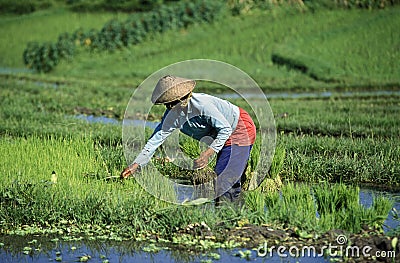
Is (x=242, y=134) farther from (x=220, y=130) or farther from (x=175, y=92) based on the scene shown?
(x=175, y=92)

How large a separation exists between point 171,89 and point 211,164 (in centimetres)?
166

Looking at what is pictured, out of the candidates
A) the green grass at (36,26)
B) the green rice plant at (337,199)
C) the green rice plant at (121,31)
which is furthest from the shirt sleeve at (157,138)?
the green grass at (36,26)

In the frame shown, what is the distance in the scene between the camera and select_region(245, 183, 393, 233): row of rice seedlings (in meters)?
4.76

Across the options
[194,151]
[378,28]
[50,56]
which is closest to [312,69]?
[378,28]

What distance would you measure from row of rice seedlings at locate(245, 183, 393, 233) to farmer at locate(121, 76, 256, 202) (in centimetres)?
34

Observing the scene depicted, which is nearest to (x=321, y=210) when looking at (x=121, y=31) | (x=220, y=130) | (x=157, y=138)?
(x=220, y=130)

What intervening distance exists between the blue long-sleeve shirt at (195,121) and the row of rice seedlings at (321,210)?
1.52 ft

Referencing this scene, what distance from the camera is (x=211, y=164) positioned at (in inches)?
254

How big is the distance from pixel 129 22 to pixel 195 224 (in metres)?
12.0

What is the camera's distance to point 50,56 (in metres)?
16.1

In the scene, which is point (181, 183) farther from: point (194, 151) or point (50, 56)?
point (50, 56)

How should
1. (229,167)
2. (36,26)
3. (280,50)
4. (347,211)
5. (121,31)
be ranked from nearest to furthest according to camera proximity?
(347,211)
(229,167)
(280,50)
(121,31)
(36,26)

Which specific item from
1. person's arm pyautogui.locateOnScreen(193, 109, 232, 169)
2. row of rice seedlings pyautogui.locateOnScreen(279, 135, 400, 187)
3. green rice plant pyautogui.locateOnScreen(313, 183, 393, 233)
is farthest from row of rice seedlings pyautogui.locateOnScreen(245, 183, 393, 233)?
row of rice seedlings pyautogui.locateOnScreen(279, 135, 400, 187)

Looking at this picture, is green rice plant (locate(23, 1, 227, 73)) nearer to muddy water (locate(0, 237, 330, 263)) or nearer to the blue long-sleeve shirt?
the blue long-sleeve shirt
